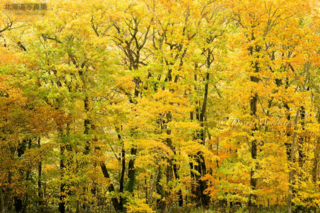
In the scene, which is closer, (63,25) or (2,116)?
(2,116)

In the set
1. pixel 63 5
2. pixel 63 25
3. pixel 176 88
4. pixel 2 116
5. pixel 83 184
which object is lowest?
pixel 83 184

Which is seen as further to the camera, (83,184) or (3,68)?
(83,184)

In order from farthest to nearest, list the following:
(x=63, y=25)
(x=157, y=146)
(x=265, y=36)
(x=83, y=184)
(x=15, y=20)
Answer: (x=15, y=20)
(x=63, y=25)
(x=83, y=184)
(x=265, y=36)
(x=157, y=146)

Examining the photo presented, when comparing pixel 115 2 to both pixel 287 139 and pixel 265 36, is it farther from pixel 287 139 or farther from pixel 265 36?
pixel 287 139

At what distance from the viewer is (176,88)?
669 inches

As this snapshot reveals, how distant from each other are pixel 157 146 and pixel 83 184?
221 inches

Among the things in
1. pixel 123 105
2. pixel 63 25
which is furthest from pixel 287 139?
pixel 63 25

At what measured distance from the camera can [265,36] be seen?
15.7 meters

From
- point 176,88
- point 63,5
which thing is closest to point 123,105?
point 176,88

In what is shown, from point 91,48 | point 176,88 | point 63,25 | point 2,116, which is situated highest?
point 63,25

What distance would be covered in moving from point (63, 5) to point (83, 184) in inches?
426

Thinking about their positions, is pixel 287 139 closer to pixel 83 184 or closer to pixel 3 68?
pixel 83 184

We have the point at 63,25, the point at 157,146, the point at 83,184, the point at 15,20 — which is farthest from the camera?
the point at 15,20

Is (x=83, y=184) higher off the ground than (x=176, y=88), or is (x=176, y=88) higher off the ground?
(x=176, y=88)
